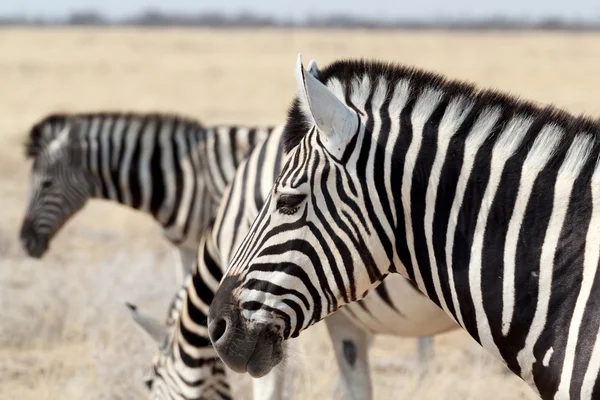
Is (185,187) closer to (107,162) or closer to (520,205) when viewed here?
(107,162)

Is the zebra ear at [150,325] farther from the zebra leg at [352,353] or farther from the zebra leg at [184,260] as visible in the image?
the zebra leg at [184,260]

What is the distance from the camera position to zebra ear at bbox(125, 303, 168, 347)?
4.94 m

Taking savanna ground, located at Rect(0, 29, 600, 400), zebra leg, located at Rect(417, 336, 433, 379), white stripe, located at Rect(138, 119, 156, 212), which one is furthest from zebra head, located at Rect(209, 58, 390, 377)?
white stripe, located at Rect(138, 119, 156, 212)

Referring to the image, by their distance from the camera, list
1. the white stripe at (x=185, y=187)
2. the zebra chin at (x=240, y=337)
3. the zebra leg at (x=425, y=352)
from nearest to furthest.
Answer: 1. the zebra chin at (x=240, y=337)
2. the zebra leg at (x=425, y=352)
3. the white stripe at (x=185, y=187)

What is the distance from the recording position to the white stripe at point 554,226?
9.04ft

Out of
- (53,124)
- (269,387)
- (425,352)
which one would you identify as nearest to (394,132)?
(269,387)

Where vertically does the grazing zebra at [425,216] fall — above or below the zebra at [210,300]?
above

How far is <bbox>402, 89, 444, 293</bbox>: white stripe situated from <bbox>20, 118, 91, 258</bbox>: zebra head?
6.79 meters

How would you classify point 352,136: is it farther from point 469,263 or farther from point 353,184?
point 469,263

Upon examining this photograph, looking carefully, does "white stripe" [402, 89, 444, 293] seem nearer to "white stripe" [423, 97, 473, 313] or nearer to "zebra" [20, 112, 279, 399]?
"white stripe" [423, 97, 473, 313]

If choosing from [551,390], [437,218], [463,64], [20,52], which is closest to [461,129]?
[437,218]

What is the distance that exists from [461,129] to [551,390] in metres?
0.85

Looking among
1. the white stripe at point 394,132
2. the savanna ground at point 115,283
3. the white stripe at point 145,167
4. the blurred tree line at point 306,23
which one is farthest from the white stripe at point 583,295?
the blurred tree line at point 306,23

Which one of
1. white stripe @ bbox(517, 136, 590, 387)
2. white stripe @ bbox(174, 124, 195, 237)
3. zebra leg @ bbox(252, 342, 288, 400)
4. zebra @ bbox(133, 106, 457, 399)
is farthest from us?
white stripe @ bbox(174, 124, 195, 237)
